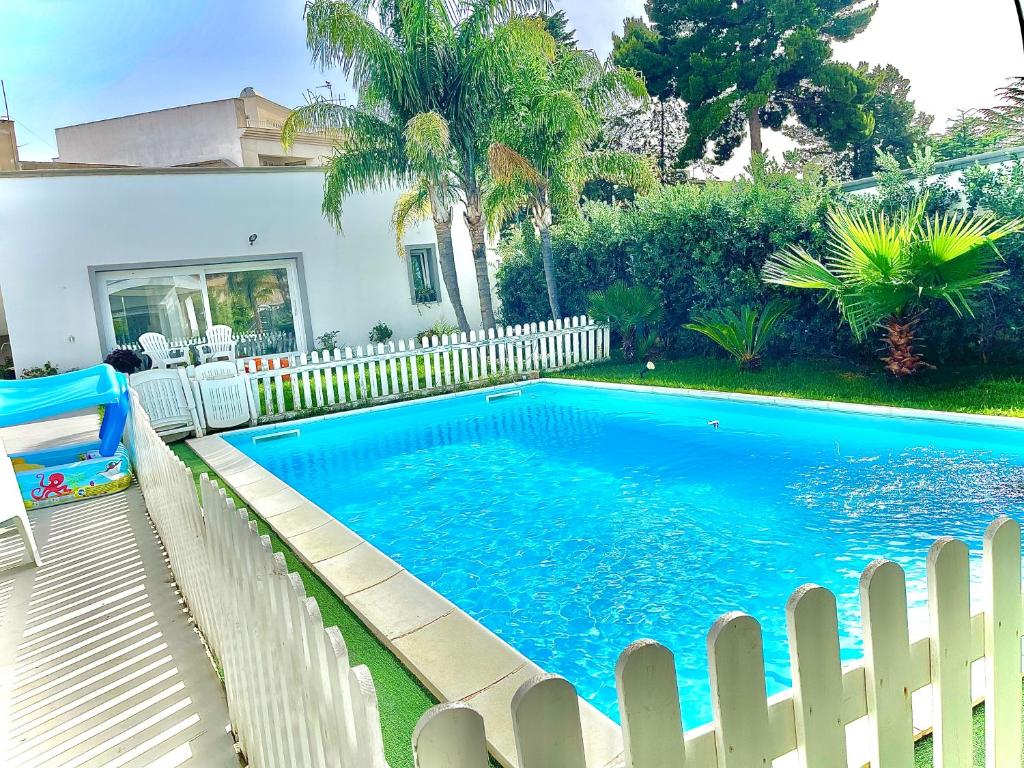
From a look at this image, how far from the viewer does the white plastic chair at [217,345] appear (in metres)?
14.3

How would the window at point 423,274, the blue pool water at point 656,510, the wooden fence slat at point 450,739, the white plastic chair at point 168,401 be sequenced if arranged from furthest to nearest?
the window at point 423,274 < the white plastic chair at point 168,401 < the blue pool water at point 656,510 < the wooden fence slat at point 450,739

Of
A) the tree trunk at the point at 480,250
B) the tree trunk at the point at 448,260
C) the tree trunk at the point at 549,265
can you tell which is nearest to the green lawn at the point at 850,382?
the tree trunk at the point at 549,265

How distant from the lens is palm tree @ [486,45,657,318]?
1264cm

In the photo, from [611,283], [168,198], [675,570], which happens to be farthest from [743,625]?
[168,198]

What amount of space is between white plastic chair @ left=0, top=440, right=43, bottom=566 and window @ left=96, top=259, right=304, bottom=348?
10.9 meters

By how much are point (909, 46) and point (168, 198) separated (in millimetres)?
25248

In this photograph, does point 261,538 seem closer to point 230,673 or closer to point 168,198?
point 230,673

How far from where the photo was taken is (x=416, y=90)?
43.8 feet

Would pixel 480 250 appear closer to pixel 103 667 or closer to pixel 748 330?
pixel 748 330

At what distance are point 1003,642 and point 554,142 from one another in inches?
505

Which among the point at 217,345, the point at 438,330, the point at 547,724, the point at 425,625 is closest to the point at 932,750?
the point at 547,724

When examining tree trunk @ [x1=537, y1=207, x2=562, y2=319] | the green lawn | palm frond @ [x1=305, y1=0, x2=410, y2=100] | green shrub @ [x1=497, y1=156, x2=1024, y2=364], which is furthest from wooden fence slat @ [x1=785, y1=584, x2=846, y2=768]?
palm frond @ [x1=305, y1=0, x2=410, y2=100]

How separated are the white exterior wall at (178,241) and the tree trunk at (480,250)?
3163 mm

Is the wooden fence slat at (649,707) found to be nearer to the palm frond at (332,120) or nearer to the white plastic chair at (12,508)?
the white plastic chair at (12,508)
